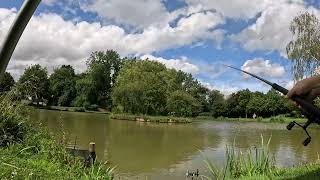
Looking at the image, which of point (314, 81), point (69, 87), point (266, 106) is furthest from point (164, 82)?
point (314, 81)

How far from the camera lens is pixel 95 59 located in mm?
87000

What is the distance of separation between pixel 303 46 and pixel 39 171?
3852cm

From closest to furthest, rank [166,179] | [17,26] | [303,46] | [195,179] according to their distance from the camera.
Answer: [17,26] < [195,179] < [166,179] < [303,46]

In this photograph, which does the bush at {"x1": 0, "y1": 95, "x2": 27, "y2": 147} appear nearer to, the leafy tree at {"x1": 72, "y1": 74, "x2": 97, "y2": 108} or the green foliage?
the green foliage

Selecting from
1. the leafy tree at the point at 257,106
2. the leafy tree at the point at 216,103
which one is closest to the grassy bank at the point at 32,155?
the leafy tree at the point at 257,106

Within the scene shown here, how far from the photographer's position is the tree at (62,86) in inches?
3462

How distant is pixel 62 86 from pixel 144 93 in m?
36.7

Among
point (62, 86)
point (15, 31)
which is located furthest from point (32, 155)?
point (62, 86)

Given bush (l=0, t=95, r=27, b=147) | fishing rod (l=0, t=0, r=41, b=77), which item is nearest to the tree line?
bush (l=0, t=95, r=27, b=147)

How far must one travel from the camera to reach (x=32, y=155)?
8312mm

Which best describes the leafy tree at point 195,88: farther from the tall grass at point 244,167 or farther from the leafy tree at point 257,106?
the tall grass at point 244,167

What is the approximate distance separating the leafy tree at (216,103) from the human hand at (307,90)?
80.2m

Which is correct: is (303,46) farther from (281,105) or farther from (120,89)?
(281,105)

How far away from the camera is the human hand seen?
7.57 ft
